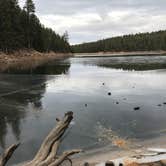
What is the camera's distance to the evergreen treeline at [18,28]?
244ft

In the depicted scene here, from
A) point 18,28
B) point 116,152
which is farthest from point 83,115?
point 18,28

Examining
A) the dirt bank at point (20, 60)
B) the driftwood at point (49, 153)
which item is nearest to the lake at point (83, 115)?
the driftwood at point (49, 153)

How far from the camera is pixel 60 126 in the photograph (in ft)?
25.1

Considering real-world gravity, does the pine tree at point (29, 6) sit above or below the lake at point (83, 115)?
above

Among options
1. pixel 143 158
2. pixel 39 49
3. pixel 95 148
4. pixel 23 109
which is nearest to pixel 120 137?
pixel 95 148

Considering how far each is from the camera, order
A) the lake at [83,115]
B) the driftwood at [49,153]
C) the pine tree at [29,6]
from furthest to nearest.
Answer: the pine tree at [29,6] < the lake at [83,115] < the driftwood at [49,153]

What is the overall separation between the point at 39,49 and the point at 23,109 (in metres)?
88.3

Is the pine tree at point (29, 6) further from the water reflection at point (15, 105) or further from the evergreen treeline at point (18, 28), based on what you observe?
the water reflection at point (15, 105)

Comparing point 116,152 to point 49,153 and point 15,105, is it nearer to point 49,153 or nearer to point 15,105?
point 49,153

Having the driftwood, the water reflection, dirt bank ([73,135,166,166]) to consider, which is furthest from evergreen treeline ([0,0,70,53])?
the driftwood

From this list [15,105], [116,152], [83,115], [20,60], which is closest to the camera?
[116,152]

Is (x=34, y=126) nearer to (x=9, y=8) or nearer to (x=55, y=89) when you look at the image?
(x=55, y=89)

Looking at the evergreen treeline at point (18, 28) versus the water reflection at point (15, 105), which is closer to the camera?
the water reflection at point (15, 105)

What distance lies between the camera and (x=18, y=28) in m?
83.3
